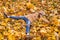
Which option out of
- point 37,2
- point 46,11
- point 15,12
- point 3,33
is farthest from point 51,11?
point 3,33

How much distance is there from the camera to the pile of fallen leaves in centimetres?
409

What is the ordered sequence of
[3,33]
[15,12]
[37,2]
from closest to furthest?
1. [3,33]
2. [15,12]
3. [37,2]

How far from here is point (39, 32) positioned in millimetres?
4207

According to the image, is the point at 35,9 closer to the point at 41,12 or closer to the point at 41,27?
the point at 41,12

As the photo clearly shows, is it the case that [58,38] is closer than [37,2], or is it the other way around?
[58,38]

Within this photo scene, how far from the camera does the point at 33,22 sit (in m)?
4.48

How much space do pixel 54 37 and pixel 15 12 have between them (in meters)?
1.07

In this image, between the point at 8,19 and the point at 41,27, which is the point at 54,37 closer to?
the point at 41,27

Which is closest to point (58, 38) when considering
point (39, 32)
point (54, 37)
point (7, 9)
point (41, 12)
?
point (54, 37)

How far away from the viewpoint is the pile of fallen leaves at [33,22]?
409 cm

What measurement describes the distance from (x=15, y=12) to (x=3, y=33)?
82 cm

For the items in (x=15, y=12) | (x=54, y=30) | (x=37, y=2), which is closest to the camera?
(x=54, y=30)

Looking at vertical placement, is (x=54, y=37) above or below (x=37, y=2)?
below

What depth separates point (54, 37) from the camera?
163 inches
